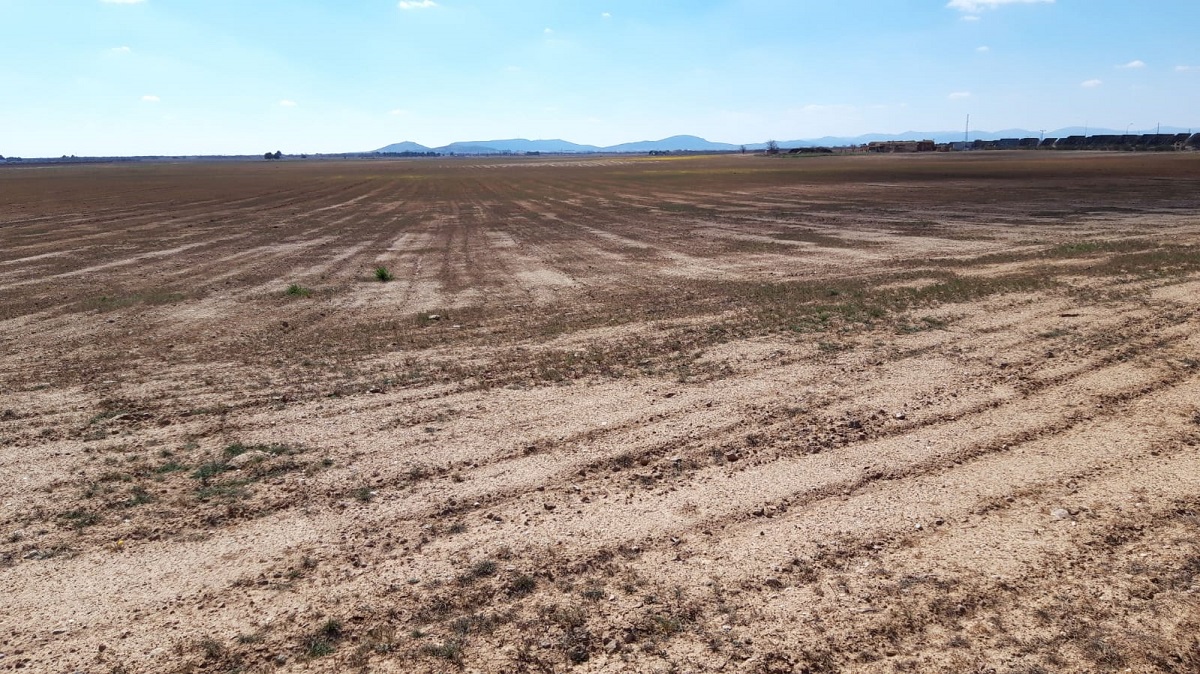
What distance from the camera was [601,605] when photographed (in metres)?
4.31

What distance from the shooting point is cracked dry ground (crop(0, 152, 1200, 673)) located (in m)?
4.06

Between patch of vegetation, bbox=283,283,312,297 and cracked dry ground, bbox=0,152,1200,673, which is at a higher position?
patch of vegetation, bbox=283,283,312,297

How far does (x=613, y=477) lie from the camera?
6.00 meters

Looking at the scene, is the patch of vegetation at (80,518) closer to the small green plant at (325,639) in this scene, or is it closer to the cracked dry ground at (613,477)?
the cracked dry ground at (613,477)

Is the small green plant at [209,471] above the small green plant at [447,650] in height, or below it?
above

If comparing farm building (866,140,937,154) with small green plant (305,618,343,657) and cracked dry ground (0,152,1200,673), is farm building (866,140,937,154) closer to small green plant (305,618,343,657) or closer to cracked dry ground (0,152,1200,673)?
cracked dry ground (0,152,1200,673)

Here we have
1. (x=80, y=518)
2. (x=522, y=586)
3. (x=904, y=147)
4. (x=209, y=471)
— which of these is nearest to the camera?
(x=522, y=586)

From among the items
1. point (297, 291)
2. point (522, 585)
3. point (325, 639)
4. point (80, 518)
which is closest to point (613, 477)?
point (522, 585)

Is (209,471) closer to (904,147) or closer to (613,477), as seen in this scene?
(613,477)

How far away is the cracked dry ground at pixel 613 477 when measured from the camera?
4062 mm

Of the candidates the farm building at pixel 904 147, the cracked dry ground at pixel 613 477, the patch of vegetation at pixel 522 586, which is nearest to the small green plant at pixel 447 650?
the cracked dry ground at pixel 613 477

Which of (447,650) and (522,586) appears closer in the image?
(447,650)

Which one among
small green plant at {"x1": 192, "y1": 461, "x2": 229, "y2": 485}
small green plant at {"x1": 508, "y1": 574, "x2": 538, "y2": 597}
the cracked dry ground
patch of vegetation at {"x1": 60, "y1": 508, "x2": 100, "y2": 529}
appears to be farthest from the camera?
small green plant at {"x1": 192, "y1": 461, "x2": 229, "y2": 485}

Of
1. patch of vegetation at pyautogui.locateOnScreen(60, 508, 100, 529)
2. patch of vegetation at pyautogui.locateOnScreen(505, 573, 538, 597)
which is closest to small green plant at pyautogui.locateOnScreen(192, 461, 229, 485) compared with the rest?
patch of vegetation at pyautogui.locateOnScreen(60, 508, 100, 529)
